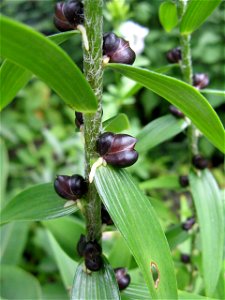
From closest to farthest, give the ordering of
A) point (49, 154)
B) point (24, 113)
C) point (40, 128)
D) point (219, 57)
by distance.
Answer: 1. point (49, 154)
2. point (40, 128)
3. point (24, 113)
4. point (219, 57)

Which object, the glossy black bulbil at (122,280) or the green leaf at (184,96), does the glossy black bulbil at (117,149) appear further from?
the glossy black bulbil at (122,280)

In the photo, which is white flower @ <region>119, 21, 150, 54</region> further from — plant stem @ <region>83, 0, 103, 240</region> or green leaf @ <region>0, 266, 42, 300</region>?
plant stem @ <region>83, 0, 103, 240</region>

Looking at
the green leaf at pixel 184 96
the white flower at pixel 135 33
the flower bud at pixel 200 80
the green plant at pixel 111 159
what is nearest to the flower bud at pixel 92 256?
the green plant at pixel 111 159

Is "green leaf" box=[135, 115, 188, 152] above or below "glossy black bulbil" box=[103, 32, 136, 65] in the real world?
below

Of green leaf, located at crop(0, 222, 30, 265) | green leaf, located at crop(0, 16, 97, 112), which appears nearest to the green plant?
green leaf, located at crop(0, 16, 97, 112)

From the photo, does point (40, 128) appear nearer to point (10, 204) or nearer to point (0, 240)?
point (0, 240)

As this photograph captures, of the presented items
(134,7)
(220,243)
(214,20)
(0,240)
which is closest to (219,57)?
(214,20)

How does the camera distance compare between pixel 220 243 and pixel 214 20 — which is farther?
pixel 214 20
